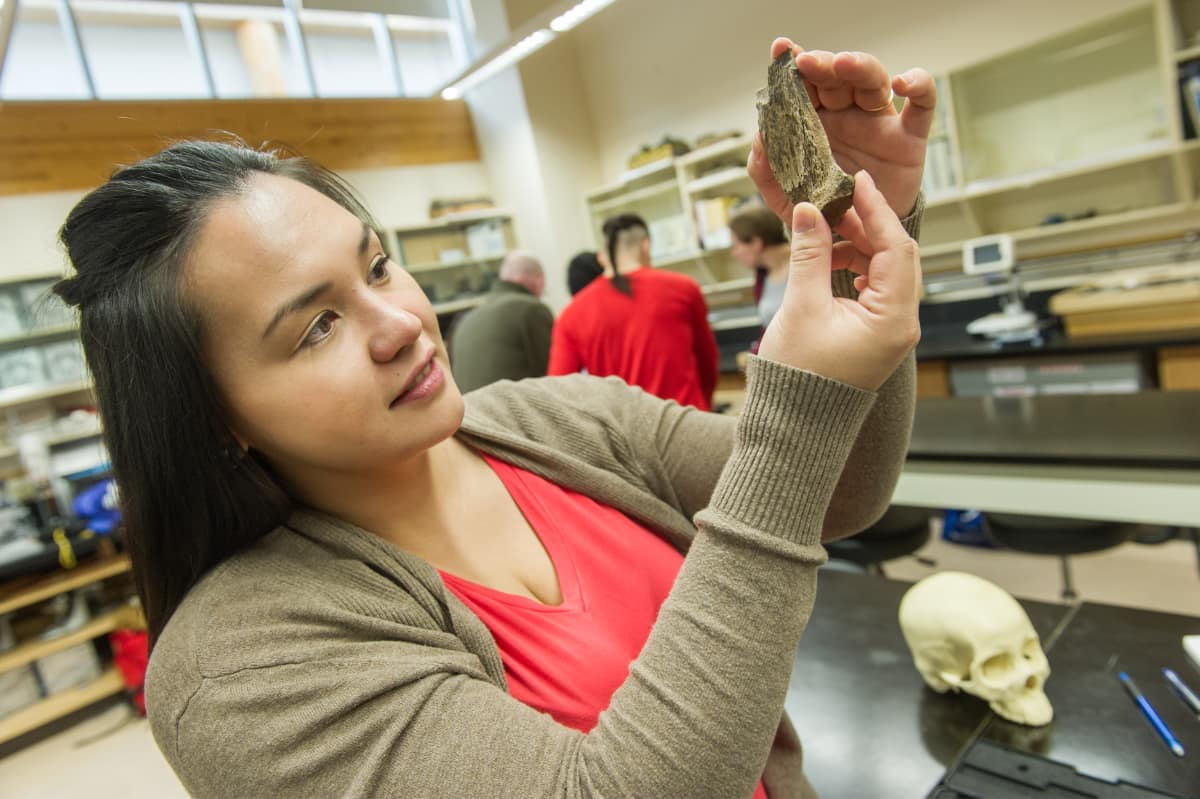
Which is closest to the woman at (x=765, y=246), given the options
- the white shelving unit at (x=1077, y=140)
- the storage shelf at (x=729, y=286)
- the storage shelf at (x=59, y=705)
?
the white shelving unit at (x=1077, y=140)

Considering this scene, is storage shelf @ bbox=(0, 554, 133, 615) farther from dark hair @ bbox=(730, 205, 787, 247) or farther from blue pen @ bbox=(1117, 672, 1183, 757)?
blue pen @ bbox=(1117, 672, 1183, 757)

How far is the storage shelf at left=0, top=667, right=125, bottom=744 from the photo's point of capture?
342 cm

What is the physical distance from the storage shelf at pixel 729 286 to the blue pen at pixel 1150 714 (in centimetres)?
423

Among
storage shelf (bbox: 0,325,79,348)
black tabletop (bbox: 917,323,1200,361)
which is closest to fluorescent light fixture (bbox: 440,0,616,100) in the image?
black tabletop (bbox: 917,323,1200,361)

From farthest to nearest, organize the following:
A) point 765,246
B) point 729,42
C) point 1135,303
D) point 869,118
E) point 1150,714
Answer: point 729,42 < point 765,246 < point 1135,303 < point 1150,714 < point 869,118

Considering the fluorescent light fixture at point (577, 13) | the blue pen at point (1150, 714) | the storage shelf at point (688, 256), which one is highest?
the fluorescent light fixture at point (577, 13)

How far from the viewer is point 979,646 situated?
1077mm

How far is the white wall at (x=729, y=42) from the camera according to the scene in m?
4.07

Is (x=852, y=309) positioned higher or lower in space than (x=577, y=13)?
lower

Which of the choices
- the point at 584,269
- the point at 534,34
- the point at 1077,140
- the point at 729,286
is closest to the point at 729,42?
the point at 729,286

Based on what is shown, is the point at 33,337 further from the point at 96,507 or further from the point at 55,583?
the point at 55,583

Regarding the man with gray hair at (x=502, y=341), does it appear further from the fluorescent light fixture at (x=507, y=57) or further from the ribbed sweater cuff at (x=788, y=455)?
the ribbed sweater cuff at (x=788, y=455)

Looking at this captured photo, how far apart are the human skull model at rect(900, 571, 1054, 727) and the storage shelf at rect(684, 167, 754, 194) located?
3.98 meters

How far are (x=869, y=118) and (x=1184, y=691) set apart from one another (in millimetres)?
902
